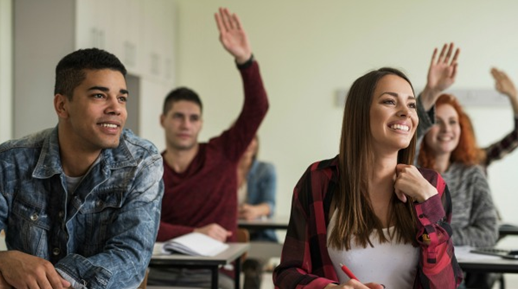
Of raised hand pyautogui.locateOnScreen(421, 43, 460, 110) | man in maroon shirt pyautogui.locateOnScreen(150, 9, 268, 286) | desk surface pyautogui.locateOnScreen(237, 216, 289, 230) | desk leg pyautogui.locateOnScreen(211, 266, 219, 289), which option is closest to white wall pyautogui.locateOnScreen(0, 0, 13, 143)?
man in maroon shirt pyautogui.locateOnScreen(150, 9, 268, 286)

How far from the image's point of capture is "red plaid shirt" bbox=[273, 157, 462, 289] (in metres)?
1.87

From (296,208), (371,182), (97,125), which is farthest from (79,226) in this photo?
(371,182)

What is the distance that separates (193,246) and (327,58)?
4.45 metres

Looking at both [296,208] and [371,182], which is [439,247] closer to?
[371,182]

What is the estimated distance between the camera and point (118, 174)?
6.86ft

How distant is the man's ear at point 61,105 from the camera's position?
7.06 feet

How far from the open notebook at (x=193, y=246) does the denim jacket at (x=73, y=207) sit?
25.1 inches

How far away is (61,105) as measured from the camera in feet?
7.13

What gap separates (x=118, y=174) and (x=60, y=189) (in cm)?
17

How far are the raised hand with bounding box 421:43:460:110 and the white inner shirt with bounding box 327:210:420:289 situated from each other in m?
1.14

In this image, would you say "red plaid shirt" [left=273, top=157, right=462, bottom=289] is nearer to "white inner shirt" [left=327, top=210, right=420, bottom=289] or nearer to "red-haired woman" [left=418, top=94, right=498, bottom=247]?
"white inner shirt" [left=327, top=210, right=420, bottom=289]

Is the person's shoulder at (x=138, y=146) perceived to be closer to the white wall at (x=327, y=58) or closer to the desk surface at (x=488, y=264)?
the desk surface at (x=488, y=264)

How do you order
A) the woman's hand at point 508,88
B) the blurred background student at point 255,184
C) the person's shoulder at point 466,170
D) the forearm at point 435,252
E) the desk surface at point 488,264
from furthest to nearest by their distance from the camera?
the blurred background student at point 255,184 < the woman's hand at point 508,88 < the person's shoulder at point 466,170 < the desk surface at point 488,264 < the forearm at point 435,252

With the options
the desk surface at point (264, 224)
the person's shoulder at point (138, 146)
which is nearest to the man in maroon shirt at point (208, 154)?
the desk surface at point (264, 224)
